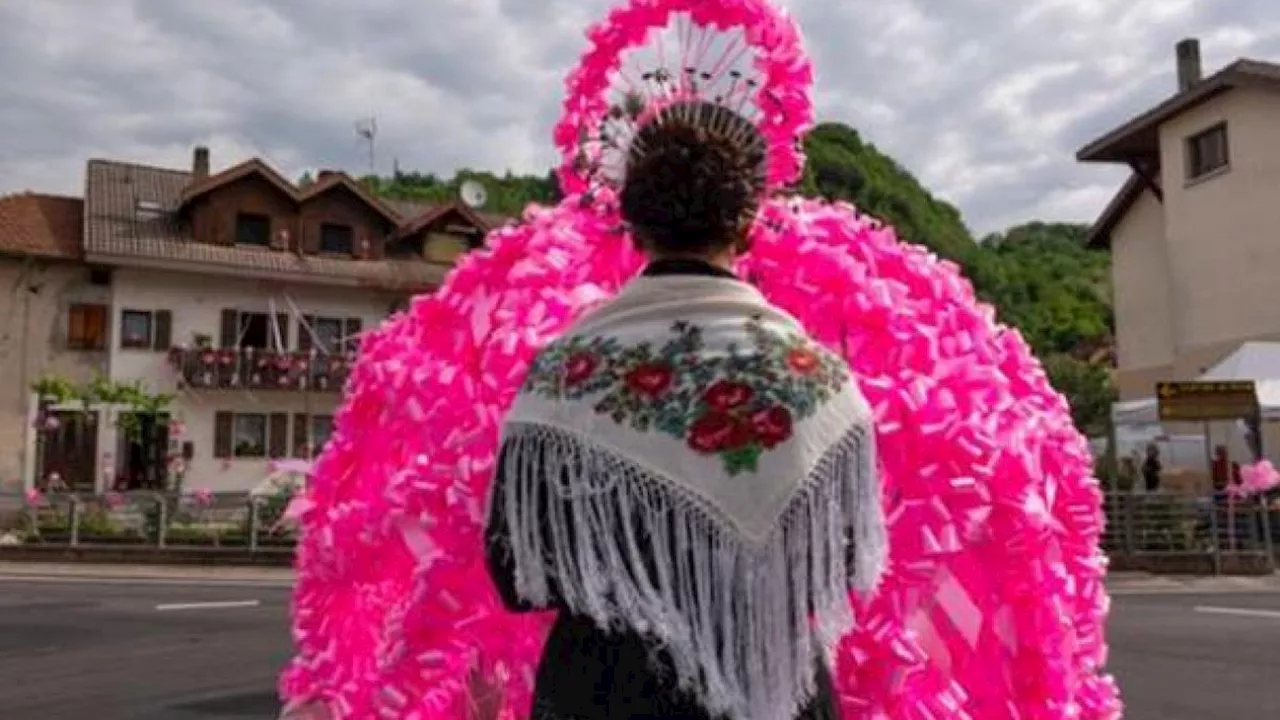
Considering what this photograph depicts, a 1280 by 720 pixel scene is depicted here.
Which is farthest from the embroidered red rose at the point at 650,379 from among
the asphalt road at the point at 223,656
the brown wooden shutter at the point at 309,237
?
the brown wooden shutter at the point at 309,237

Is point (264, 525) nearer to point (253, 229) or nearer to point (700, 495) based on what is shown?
point (253, 229)

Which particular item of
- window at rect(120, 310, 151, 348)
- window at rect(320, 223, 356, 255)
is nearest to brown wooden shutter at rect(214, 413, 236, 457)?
window at rect(120, 310, 151, 348)

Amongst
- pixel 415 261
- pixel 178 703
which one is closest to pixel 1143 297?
pixel 415 261

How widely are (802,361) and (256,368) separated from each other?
36.1m

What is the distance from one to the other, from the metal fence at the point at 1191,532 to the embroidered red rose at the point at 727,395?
17.9 metres

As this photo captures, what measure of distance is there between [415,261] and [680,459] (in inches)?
1528

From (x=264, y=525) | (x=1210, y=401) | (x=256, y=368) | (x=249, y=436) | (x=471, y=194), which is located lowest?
(x=264, y=525)

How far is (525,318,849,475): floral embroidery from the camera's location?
6.68 ft

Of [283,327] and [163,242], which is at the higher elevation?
[163,242]

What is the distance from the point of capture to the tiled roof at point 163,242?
114ft

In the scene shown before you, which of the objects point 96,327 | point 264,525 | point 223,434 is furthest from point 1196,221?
point 96,327

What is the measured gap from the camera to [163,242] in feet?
116

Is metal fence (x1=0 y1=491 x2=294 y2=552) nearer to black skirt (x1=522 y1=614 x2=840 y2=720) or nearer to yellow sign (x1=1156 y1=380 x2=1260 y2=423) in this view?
yellow sign (x1=1156 y1=380 x2=1260 y2=423)

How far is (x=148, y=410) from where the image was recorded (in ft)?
108
